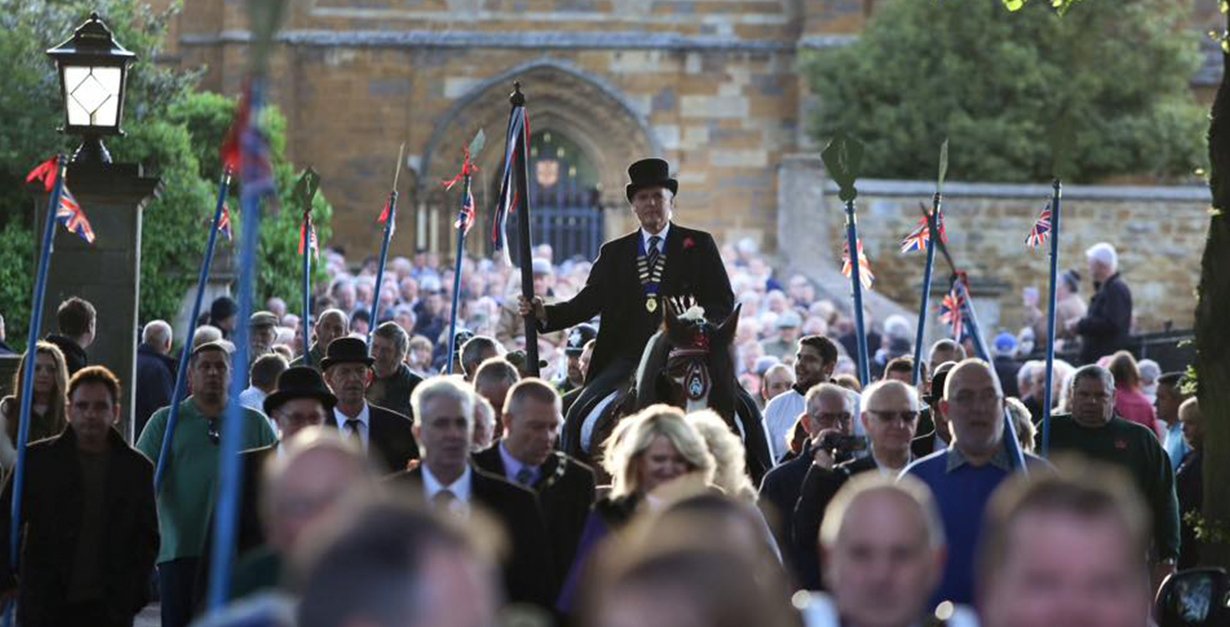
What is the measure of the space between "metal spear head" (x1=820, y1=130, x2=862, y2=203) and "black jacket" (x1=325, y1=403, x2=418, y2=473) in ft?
11.0

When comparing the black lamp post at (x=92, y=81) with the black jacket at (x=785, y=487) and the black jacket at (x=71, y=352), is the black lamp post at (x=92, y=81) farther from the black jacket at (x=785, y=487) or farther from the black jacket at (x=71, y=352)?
the black jacket at (x=785, y=487)

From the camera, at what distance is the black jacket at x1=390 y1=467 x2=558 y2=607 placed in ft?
27.3

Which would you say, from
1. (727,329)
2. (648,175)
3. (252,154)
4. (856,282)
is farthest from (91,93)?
(252,154)

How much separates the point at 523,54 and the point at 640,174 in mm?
27992

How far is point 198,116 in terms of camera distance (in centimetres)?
3372

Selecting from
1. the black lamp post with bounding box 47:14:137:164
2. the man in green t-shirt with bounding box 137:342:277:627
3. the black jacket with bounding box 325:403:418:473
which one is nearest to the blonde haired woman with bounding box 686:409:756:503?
the black jacket with bounding box 325:403:418:473

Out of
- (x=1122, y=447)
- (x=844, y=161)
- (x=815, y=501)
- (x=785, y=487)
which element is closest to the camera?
(x=815, y=501)

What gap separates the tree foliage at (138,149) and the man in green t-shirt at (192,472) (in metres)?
15.7

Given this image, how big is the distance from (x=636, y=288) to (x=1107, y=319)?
35.3 feet

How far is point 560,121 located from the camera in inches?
1639

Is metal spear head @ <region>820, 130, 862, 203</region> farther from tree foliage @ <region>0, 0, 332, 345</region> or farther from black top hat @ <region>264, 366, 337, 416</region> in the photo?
tree foliage @ <region>0, 0, 332, 345</region>

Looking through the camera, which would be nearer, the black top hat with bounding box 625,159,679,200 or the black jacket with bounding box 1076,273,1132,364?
the black top hat with bounding box 625,159,679,200

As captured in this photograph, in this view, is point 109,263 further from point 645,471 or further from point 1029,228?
point 1029,228

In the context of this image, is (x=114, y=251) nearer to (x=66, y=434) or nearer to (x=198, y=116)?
(x=66, y=434)
